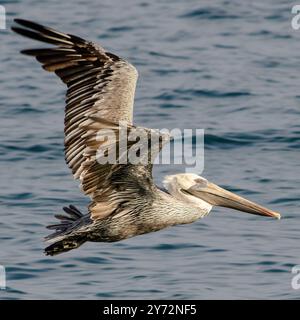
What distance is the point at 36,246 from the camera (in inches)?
372

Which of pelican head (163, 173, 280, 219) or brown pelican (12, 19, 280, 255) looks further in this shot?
pelican head (163, 173, 280, 219)

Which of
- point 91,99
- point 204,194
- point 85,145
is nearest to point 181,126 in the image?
point 204,194

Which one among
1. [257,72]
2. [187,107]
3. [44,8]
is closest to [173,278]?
[187,107]

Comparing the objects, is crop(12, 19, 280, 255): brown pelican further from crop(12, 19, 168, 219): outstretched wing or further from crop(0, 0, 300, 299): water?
crop(0, 0, 300, 299): water

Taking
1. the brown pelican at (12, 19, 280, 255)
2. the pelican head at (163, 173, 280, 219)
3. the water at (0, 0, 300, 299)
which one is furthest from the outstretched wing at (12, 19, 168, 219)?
the water at (0, 0, 300, 299)

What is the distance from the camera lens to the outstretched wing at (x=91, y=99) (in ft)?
26.1

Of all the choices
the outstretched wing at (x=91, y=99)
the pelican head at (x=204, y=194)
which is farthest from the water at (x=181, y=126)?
the outstretched wing at (x=91, y=99)

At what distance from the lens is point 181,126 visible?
41.7 feet

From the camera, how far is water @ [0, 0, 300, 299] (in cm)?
904

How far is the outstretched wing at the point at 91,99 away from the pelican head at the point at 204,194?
0.53 m

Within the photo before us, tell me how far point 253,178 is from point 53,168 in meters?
1.86

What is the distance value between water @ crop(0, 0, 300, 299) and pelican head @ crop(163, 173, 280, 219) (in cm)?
62

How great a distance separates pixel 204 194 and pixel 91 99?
3.64ft
